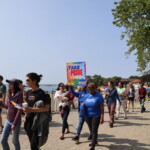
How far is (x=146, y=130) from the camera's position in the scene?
7891 millimetres

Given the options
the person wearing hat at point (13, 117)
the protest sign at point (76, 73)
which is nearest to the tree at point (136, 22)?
the protest sign at point (76, 73)

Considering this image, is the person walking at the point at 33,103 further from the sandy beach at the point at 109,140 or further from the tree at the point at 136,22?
the tree at the point at 136,22

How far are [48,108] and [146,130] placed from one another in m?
5.37

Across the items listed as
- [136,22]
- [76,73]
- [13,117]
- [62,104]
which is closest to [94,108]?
[62,104]

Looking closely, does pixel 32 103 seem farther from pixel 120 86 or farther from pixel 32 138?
pixel 120 86

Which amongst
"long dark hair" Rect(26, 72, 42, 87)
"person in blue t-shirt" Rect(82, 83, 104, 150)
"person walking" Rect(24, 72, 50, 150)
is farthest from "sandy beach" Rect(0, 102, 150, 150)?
"long dark hair" Rect(26, 72, 42, 87)

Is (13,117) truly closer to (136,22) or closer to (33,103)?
(33,103)

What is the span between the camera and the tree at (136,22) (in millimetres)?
19453

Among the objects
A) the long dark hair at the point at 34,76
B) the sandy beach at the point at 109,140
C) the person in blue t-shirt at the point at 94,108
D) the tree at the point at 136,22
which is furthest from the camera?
the tree at the point at 136,22

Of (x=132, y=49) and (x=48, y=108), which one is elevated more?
(x=132, y=49)

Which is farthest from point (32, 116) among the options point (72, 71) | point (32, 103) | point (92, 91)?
point (72, 71)

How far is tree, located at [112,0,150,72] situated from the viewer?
19.5 m

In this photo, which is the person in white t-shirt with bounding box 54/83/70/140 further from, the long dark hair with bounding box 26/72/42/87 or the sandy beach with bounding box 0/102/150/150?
the long dark hair with bounding box 26/72/42/87

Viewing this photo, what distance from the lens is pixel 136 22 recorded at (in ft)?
66.4
